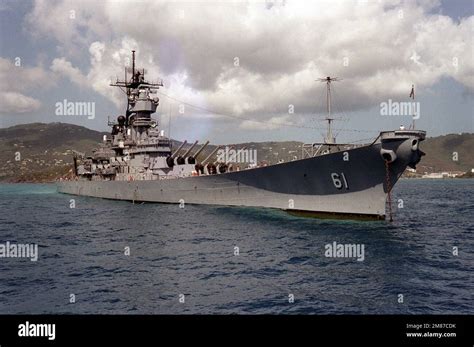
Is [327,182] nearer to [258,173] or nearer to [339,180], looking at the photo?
[339,180]

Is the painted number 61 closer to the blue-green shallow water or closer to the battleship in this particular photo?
the battleship

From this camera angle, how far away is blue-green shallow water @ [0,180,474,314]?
12.1 metres

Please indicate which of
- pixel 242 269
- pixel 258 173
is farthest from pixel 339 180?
pixel 242 269

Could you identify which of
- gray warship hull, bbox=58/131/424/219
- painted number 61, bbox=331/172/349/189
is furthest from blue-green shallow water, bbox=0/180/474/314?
painted number 61, bbox=331/172/349/189

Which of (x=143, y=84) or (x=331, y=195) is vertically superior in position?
(x=143, y=84)

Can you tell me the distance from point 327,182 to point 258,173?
6.74 metres

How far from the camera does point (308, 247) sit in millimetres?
20016

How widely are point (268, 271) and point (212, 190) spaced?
2237 centimetres

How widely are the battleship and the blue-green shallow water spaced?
2.05 m

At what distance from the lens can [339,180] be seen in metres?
27.0

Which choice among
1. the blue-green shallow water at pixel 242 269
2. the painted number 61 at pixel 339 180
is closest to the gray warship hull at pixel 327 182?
the painted number 61 at pixel 339 180
